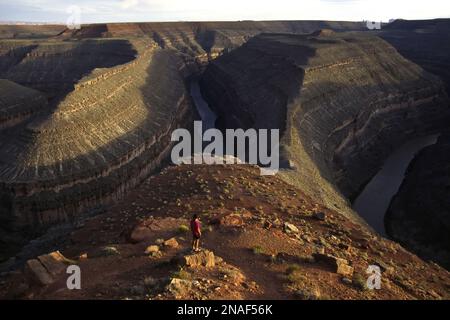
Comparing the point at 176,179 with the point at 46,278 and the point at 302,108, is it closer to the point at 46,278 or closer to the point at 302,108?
the point at 46,278

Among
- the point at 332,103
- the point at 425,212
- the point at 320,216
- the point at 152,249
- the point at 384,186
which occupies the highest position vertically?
the point at 332,103

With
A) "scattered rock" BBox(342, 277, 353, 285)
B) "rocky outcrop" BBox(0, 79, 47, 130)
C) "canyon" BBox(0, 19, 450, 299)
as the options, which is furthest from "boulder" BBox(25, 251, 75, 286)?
"rocky outcrop" BBox(0, 79, 47, 130)

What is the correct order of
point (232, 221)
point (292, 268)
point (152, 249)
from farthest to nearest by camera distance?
point (232, 221) < point (152, 249) < point (292, 268)

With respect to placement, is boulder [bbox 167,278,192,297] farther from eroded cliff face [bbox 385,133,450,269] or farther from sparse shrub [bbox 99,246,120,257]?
eroded cliff face [bbox 385,133,450,269]

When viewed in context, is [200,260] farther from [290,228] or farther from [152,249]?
[290,228]

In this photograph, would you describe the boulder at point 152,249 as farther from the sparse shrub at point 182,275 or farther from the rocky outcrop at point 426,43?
the rocky outcrop at point 426,43

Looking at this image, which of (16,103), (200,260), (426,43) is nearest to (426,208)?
(200,260)

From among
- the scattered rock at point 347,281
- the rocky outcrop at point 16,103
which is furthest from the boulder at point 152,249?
the rocky outcrop at point 16,103

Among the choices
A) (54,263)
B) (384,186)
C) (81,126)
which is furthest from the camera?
(384,186)
